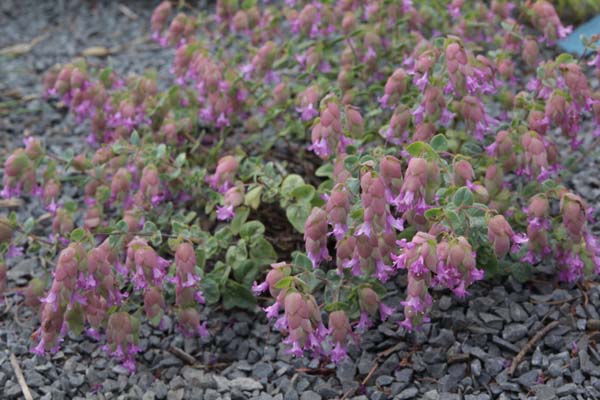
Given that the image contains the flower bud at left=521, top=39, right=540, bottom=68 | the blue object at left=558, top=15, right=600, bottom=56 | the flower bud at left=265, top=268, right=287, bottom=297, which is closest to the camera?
the flower bud at left=265, top=268, right=287, bottom=297

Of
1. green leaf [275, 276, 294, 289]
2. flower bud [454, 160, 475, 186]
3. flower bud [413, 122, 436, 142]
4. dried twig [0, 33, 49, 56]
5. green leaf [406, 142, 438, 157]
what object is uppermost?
green leaf [406, 142, 438, 157]

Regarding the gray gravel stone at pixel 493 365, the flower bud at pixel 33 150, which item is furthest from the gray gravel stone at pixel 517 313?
the flower bud at pixel 33 150

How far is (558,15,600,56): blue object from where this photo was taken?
3.27 metres

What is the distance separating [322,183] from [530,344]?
2.05 ft

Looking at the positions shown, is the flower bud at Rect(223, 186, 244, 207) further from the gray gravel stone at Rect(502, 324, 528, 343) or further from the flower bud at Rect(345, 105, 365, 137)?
the gray gravel stone at Rect(502, 324, 528, 343)

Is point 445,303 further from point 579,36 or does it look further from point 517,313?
point 579,36

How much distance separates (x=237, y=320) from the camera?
233cm

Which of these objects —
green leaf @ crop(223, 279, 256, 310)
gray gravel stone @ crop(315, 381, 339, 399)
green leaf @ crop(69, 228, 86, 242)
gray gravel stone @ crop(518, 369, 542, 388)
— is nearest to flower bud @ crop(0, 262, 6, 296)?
green leaf @ crop(69, 228, 86, 242)

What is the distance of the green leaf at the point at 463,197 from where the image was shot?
71.4 inches

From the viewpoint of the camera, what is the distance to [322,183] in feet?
7.33

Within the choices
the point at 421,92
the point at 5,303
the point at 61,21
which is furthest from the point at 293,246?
the point at 61,21

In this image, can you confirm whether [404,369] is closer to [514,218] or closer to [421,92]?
[514,218]

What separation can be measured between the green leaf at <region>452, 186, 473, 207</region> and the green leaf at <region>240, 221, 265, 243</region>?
0.59 meters

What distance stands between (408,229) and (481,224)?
22 centimetres
